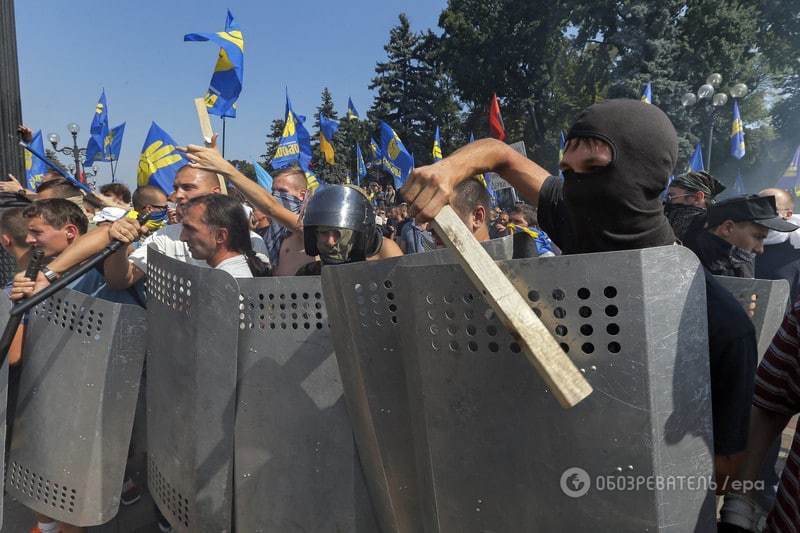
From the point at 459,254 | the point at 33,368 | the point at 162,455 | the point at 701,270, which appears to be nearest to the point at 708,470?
the point at 701,270

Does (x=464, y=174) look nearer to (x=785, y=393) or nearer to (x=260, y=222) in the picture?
(x=785, y=393)

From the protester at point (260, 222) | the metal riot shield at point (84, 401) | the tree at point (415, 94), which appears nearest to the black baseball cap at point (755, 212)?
the metal riot shield at point (84, 401)

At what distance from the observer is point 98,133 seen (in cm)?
1411

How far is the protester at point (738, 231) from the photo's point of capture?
346 centimetres

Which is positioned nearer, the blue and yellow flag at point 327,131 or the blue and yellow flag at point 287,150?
the blue and yellow flag at point 287,150

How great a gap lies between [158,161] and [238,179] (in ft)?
7.25

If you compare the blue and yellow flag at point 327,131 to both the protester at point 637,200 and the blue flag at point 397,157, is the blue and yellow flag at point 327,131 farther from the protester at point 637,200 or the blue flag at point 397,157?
the protester at point 637,200

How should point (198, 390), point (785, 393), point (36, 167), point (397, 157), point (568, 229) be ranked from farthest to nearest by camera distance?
1. point (397, 157)
2. point (36, 167)
3. point (198, 390)
4. point (568, 229)
5. point (785, 393)

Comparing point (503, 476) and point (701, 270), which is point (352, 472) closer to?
point (503, 476)

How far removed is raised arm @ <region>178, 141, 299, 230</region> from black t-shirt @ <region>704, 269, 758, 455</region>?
2790 mm

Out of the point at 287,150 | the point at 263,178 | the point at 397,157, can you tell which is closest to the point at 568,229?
the point at 263,178

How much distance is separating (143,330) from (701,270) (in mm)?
2362

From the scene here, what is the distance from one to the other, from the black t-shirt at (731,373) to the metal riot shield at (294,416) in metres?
1.19

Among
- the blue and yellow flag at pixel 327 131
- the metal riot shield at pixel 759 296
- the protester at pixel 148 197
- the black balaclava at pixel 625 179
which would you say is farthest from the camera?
the blue and yellow flag at pixel 327 131
